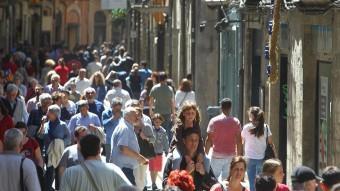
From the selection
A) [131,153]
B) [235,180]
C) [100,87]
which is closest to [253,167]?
[131,153]

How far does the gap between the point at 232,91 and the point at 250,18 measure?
4.38m

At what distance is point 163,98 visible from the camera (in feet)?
76.1

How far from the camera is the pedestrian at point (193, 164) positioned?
12297 millimetres

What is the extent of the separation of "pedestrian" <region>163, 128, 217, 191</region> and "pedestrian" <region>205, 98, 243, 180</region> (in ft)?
11.2

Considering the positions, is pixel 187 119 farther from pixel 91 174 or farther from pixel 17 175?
pixel 91 174

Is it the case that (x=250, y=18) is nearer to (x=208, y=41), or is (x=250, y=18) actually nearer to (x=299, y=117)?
(x=299, y=117)

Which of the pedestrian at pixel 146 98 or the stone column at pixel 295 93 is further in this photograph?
the pedestrian at pixel 146 98

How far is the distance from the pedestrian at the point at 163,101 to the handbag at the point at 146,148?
6.23m

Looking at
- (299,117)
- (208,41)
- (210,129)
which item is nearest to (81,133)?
(210,129)

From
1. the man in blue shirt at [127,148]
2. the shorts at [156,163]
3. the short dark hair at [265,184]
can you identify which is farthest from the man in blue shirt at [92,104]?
the short dark hair at [265,184]

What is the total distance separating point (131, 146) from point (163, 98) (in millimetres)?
8540

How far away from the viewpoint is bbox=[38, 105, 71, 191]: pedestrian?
54.2ft

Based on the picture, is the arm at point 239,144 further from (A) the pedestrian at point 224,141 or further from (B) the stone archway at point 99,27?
(B) the stone archway at point 99,27

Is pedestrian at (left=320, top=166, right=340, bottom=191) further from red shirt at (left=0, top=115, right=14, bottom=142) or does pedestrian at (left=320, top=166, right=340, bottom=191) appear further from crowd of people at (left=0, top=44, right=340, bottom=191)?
red shirt at (left=0, top=115, right=14, bottom=142)
